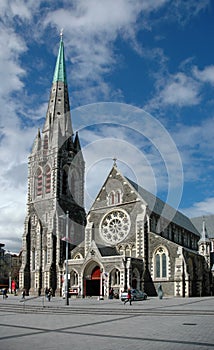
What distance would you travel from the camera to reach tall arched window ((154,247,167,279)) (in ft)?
136

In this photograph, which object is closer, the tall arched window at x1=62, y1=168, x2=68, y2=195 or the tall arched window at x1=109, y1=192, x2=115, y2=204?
the tall arched window at x1=109, y1=192, x2=115, y2=204

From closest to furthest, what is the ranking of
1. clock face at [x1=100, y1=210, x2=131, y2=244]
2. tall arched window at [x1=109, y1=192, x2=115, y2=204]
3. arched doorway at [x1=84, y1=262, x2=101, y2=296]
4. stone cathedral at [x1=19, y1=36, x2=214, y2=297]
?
1. stone cathedral at [x1=19, y1=36, x2=214, y2=297]
2. arched doorway at [x1=84, y1=262, x2=101, y2=296]
3. clock face at [x1=100, y1=210, x2=131, y2=244]
4. tall arched window at [x1=109, y1=192, x2=115, y2=204]

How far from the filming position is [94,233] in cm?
4812

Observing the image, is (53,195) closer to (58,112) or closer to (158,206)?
(58,112)

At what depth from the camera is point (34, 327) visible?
15602 mm

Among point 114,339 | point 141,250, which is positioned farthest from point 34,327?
point 141,250

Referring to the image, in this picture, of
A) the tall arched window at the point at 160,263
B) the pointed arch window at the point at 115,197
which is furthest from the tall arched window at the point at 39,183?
the tall arched window at the point at 160,263

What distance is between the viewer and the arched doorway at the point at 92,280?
4306cm

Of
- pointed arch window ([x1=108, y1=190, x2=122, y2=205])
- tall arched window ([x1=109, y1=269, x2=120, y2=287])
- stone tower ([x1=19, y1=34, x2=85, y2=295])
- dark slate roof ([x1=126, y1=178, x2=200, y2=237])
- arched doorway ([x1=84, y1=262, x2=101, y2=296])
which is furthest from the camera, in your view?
stone tower ([x1=19, y1=34, x2=85, y2=295])

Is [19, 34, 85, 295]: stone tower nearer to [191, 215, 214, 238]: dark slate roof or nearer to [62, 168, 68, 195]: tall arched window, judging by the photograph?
[62, 168, 68, 195]: tall arched window

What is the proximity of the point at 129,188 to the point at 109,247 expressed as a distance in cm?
745

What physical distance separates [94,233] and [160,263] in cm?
1002

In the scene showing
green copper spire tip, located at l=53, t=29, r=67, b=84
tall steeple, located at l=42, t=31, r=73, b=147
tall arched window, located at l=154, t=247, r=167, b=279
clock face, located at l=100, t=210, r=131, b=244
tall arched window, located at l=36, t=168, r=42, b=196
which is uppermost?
green copper spire tip, located at l=53, t=29, r=67, b=84

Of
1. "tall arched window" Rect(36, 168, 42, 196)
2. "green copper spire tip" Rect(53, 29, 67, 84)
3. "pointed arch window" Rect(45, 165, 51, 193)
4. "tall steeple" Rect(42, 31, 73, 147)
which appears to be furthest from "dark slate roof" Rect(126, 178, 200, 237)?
"green copper spire tip" Rect(53, 29, 67, 84)
